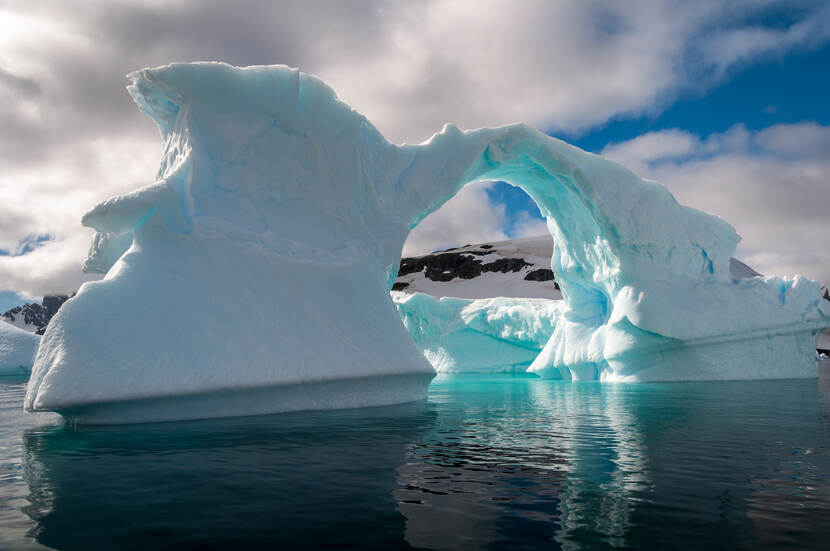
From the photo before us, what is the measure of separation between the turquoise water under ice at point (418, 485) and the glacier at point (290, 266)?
0.91 meters

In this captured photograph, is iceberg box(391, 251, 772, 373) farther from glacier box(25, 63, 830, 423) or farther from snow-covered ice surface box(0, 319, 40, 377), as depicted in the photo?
snow-covered ice surface box(0, 319, 40, 377)

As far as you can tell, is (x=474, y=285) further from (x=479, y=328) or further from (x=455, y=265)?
(x=479, y=328)

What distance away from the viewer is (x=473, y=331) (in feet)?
97.6

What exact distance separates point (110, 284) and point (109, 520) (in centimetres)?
537

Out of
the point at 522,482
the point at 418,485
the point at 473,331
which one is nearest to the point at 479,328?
the point at 473,331

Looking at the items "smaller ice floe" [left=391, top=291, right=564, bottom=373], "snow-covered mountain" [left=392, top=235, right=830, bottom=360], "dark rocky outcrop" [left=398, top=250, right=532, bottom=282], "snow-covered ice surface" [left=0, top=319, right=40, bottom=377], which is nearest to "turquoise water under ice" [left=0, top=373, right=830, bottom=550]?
"smaller ice floe" [left=391, top=291, right=564, bottom=373]

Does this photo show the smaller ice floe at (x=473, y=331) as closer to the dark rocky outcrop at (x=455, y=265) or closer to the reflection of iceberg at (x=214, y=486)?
the reflection of iceberg at (x=214, y=486)

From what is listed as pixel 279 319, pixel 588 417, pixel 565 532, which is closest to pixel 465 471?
pixel 565 532

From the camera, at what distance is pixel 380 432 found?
7410mm

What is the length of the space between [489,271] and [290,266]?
67.3 m

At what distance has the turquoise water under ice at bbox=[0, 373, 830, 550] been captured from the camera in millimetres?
3475

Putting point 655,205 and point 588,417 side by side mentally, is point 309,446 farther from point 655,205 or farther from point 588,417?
point 655,205

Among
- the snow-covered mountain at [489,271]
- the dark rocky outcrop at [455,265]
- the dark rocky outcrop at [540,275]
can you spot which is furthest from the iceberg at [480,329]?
the dark rocky outcrop at [455,265]

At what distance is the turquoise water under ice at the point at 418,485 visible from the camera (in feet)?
11.4
